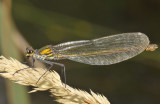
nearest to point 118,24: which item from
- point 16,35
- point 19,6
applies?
point 19,6

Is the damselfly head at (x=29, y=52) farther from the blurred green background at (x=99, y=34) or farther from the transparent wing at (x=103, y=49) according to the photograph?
the blurred green background at (x=99, y=34)

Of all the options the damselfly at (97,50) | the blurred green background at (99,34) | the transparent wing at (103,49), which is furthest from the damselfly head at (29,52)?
the blurred green background at (99,34)

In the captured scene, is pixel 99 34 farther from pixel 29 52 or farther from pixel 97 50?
pixel 29 52

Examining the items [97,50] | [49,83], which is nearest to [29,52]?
[97,50]

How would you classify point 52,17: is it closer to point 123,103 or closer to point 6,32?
point 6,32

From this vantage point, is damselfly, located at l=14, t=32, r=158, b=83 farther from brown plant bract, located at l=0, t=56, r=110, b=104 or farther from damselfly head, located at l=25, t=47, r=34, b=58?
brown plant bract, located at l=0, t=56, r=110, b=104

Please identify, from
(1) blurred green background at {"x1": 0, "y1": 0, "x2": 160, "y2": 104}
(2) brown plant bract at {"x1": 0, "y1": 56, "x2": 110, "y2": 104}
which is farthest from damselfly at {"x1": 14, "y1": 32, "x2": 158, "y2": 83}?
(1) blurred green background at {"x1": 0, "y1": 0, "x2": 160, "y2": 104}
